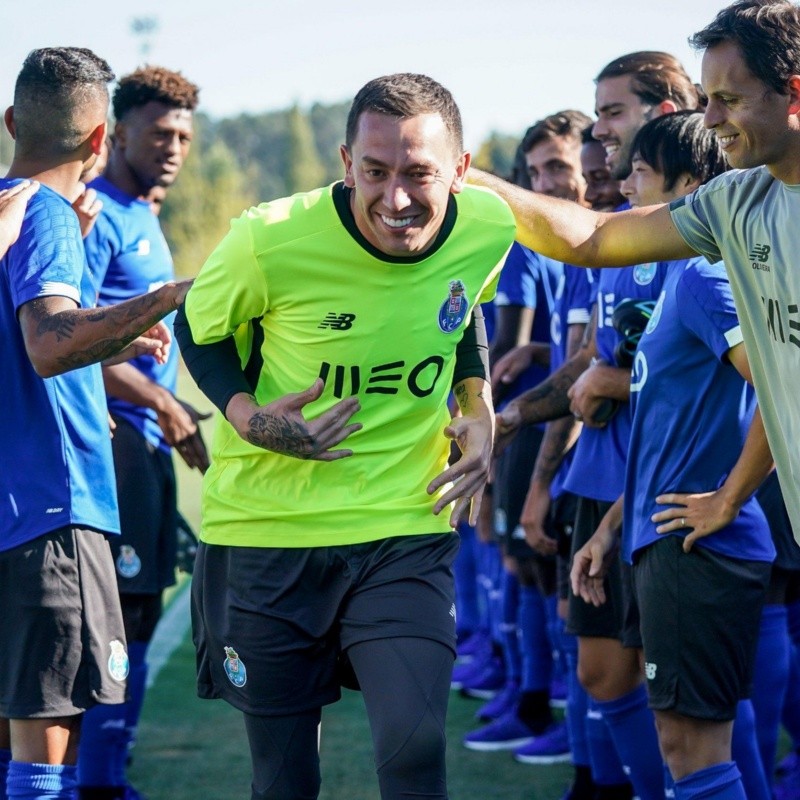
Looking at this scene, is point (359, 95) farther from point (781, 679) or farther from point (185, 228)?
point (185, 228)

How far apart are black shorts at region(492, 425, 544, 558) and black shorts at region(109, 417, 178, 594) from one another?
5.14 ft

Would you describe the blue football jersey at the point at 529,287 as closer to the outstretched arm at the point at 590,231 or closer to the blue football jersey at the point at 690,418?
the outstretched arm at the point at 590,231

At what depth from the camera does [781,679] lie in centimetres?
414

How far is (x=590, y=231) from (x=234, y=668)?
1511mm

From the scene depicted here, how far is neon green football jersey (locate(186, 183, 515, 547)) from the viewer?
10.6 feet

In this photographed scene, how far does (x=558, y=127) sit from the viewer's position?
6066mm

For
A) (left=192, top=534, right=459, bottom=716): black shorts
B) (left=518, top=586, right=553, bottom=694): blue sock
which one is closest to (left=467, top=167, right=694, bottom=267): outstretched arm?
(left=192, top=534, right=459, bottom=716): black shorts

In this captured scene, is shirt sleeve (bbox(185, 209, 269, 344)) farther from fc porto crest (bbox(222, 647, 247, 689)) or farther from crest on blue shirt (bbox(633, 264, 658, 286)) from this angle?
crest on blue shirt (bbox(633, 264, 658, 286))

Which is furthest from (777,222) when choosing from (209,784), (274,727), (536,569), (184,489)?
(184,489)

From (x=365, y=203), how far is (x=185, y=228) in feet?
182

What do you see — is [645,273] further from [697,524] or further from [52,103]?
[52,103]

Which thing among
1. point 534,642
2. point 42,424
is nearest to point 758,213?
point 42,424

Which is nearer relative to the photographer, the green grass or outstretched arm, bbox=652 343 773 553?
outstretched arm, bbox=652 343 773 553

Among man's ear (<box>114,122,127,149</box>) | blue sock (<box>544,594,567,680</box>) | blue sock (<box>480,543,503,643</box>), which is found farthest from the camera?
blue sock (<box>480,543,503,643</box>)
